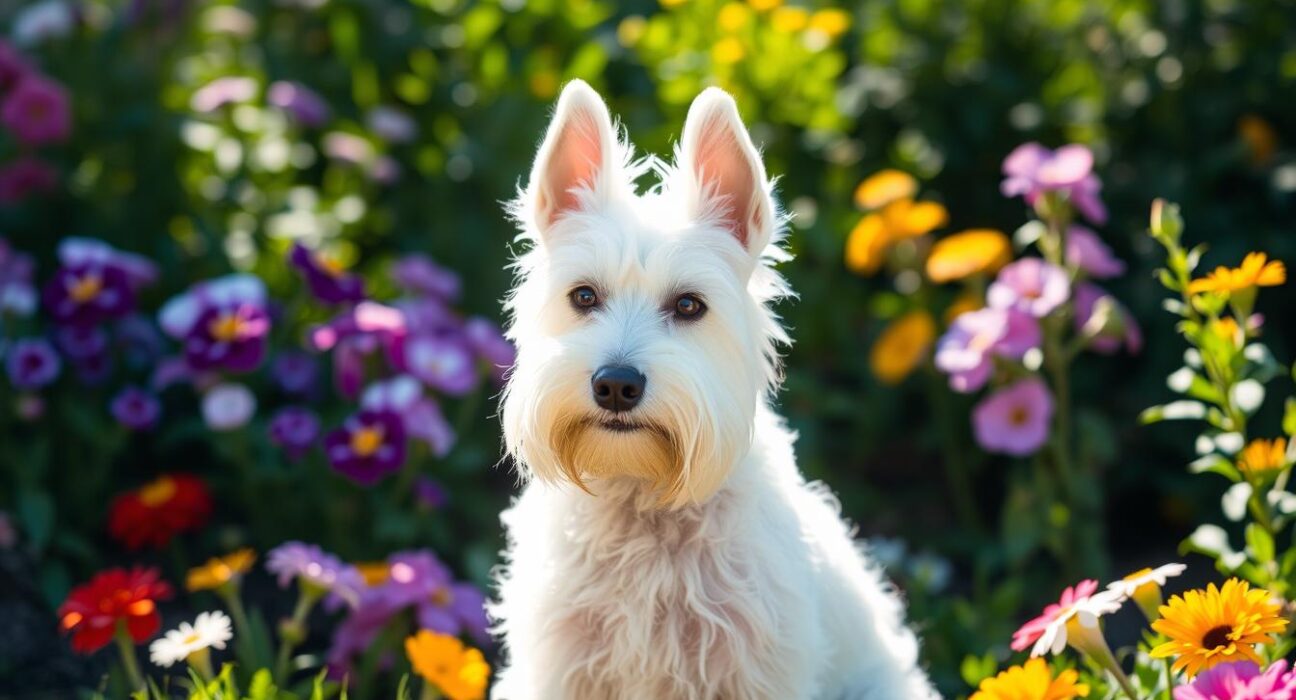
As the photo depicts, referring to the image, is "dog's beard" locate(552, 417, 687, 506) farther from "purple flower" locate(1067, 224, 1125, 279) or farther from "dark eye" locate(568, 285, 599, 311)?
"purple flower" locate(1067, 224, 1125, 279)

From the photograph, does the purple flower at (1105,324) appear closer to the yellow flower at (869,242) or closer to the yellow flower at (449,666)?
the yellow flower at (869,242)

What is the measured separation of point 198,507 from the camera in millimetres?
4324

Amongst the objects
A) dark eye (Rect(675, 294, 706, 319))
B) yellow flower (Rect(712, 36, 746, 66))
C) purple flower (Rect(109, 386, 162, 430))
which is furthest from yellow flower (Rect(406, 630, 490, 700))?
yellow flower (Rect(712, 36, 746, 66))

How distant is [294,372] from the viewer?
469 cm

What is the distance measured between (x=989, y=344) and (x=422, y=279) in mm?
1942

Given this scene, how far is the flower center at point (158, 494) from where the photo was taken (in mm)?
4281

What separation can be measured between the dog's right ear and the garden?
1.13 meters

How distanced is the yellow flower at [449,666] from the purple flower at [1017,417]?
1.77 metres

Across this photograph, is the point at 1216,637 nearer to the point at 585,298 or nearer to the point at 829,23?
the point at 585,298

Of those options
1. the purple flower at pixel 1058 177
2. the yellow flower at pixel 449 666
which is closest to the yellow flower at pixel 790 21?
the purple flower at pixel 1058 177

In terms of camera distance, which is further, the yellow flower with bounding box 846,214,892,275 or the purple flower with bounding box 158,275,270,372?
the yellow flower with bounding box 846,214,892,275

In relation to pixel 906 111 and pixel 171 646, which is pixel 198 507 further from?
pixel 906 111

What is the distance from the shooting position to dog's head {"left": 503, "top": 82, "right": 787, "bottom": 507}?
2.57 metres

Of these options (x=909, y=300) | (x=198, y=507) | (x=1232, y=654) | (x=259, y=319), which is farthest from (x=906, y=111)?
(x=1232, y=654)
